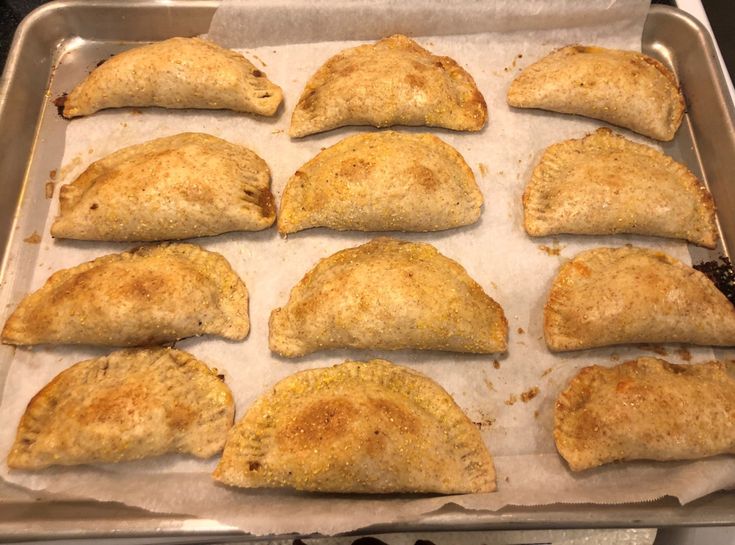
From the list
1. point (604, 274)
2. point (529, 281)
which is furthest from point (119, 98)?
point (604, 274)

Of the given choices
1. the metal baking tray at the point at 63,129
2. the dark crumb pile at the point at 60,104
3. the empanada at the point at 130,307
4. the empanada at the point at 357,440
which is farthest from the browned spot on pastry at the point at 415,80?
the dark crumb pile at the point at 60,104

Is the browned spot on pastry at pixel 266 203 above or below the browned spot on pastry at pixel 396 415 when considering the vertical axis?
above

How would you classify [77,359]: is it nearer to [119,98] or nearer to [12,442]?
[12,442]

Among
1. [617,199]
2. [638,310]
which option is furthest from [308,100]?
[638,310]

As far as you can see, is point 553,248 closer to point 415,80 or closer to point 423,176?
point 423,176

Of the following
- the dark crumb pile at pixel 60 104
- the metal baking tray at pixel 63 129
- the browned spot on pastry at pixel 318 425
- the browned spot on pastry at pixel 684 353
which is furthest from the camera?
the dark crumb pile at pixel 60 104

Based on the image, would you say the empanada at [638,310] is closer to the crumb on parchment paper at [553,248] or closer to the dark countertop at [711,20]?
the crumb on parchment paper at [553,248]
